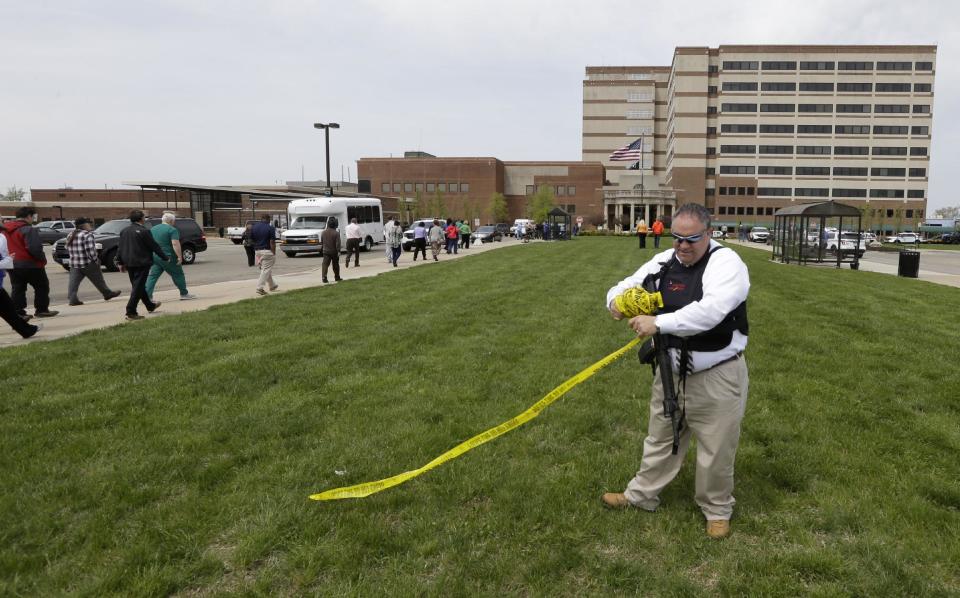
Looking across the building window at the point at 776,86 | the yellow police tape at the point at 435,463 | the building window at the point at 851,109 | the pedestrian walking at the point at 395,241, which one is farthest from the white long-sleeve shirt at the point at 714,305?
the building window at the point at 851,109

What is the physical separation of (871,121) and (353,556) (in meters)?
111

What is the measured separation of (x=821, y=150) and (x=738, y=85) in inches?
643

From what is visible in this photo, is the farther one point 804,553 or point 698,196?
point 698,196

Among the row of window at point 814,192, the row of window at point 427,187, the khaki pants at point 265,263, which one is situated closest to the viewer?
the khaki pants at point 265,263

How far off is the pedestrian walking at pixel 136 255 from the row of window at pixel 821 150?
3775 inches

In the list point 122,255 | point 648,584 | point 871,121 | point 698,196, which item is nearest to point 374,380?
point 648,584

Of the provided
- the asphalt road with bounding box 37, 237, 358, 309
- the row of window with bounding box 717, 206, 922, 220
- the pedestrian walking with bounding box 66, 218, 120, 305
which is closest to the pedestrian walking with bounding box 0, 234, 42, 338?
the pedestrian walking with bounding box 66, 218, 120, 305

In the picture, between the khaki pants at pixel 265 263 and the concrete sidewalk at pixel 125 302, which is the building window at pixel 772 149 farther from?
the khaki pants at pixel 265 263

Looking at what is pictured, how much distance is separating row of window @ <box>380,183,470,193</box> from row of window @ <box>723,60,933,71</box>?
44.3 metres

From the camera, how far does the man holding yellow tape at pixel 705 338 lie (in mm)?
Result: 3020

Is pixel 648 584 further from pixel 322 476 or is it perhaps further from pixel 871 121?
pixel 871 121

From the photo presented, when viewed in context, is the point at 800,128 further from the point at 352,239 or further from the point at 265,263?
the point at 265,263

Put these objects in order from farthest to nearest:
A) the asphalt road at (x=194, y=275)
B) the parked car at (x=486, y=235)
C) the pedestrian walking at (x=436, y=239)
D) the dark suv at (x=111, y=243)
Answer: the parked car at (x=486, y=235) < the pedestrian walking at (x=436, y=239) < the dark suv at (x=111, y=243) < the asphalt road at (x=194, y=275)

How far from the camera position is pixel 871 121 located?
91.9m
